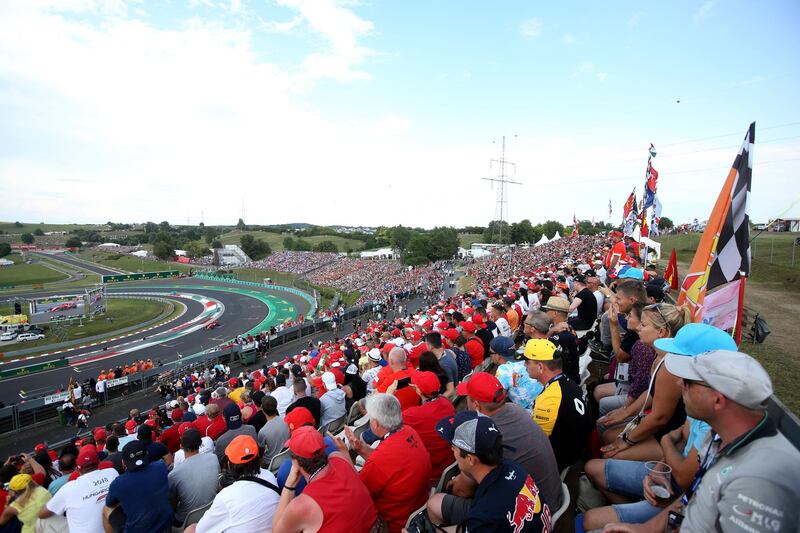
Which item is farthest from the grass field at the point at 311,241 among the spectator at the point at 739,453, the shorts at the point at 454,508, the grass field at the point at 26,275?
the spectator at the point at 739,453

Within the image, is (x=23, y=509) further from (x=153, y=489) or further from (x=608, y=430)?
(x=608, y=430)

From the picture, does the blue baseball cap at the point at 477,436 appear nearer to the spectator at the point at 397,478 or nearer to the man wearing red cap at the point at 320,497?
the spectator at the point at 397,478

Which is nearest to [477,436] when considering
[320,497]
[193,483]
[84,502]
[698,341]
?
[320,497]

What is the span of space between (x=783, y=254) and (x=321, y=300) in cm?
4622

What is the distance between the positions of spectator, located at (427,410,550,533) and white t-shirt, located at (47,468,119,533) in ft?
14.0

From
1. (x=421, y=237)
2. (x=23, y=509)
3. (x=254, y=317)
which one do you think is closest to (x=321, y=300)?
Answer: (x=254, y=317)

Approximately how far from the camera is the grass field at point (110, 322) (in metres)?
36.9

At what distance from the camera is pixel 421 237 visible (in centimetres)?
8950

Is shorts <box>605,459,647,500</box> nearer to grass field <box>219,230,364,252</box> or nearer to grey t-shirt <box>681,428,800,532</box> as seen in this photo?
grey t-shirt <box>681,428,800,532</box>

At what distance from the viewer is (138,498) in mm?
4062

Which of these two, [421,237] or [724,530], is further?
[421,237]

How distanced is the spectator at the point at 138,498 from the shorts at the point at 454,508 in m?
3.13

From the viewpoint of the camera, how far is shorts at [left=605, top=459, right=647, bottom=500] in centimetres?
318

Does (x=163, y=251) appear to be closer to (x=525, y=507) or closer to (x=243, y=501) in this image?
(x=243, y=501)
